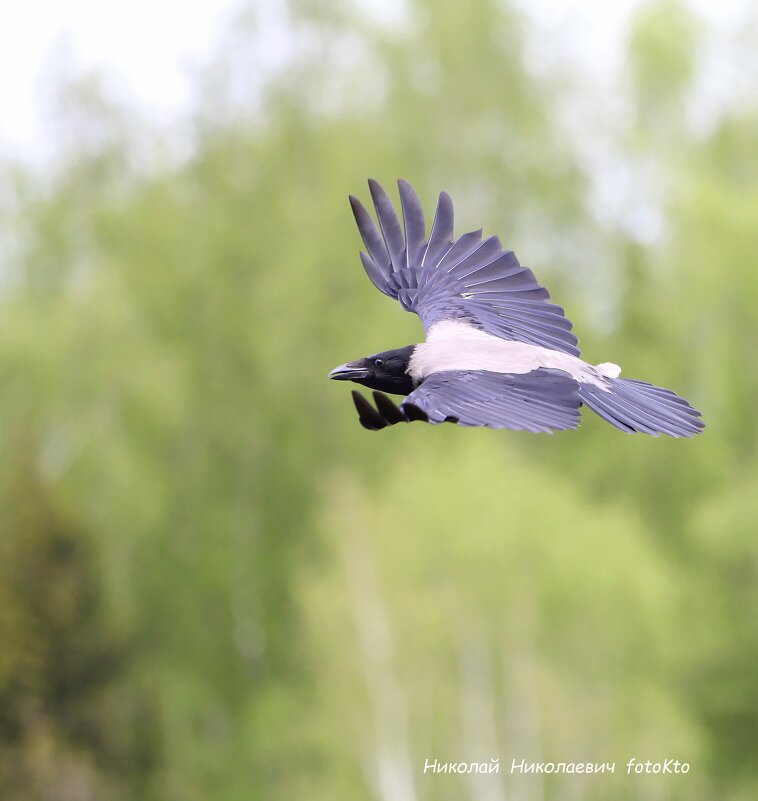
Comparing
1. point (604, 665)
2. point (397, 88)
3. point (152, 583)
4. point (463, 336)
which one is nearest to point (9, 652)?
point (152, 583)

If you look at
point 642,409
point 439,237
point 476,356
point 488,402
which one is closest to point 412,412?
point 488,402

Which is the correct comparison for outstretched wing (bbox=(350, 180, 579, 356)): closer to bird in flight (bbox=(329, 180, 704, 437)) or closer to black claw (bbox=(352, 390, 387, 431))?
bird in flight (bbox=(329, 180, 704, 437))

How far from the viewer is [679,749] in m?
19.3

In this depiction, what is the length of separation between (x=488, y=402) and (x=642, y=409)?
82 cm

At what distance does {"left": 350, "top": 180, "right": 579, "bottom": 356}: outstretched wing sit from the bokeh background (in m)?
9.80

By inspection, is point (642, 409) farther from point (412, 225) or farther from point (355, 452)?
point (355, 452)

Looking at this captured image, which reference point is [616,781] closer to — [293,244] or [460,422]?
[293,244]

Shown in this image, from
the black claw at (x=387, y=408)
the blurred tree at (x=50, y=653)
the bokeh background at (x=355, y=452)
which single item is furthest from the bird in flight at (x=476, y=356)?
the blurred tree at (x=50, y=653)

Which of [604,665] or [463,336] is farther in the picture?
[604,665]

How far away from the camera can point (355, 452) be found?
23781mm

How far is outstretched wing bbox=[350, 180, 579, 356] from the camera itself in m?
8.13

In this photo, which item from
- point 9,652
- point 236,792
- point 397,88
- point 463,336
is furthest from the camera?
point 397,88

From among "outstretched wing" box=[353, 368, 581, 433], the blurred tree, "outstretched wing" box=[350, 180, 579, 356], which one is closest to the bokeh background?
the blurred tree

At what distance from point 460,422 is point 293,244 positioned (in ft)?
59.6
